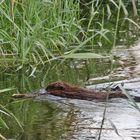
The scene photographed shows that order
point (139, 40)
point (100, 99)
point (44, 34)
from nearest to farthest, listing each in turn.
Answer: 1. point (100, 99)
2. point (44, 34)
3. point (139, 40)

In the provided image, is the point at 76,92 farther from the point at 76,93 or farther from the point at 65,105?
the point at 65,105

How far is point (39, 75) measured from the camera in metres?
5.49

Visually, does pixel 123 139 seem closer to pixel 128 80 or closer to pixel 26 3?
pixel 128 80

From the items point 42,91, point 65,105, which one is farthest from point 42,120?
point 42,91

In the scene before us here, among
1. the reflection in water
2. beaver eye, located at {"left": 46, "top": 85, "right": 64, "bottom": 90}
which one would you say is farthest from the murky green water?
beaver eye, located at {"left": 46, "top": 85, "right": 64, "bottom": 90}

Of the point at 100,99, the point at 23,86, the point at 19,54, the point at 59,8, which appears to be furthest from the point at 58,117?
the point at 59,8

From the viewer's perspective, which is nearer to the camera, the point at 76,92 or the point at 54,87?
the point at 76,92

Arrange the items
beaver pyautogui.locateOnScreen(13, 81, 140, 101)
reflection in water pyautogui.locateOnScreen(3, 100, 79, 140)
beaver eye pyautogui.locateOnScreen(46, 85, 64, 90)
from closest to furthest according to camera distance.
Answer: reflection in water pyautogui.locateOnScreen(3, 100, 79, 140), beaver pyautogui.locateOnScreen(13, 81, 140, 101), beaver eye pyautogui.locateOnScreen(46, 85, 64, 90)

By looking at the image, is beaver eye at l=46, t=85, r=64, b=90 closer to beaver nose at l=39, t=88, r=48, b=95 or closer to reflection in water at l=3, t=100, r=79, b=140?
beaver nose at l=39, t=88, r=48, b=95

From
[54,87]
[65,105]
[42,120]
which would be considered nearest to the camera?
[42,120]

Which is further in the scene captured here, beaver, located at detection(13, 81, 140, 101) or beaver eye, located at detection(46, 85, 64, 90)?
beaver eye, located at detection(46, 85, 64, 90)

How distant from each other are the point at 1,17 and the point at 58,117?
177cm

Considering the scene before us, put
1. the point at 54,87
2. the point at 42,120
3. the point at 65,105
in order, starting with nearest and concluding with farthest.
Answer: the point at 42,120 → the point at 65,105 → the point at 54,87

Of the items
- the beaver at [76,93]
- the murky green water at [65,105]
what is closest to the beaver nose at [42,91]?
the beaver at [76,93]
